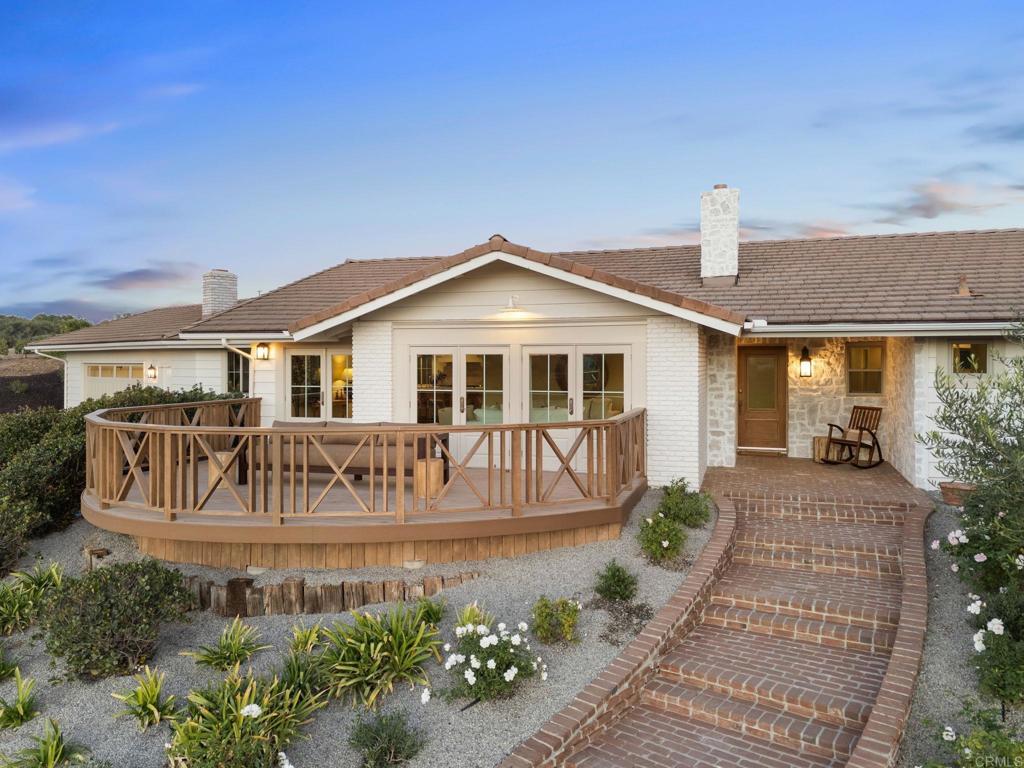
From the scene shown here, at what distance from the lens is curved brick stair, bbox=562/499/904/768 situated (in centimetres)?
447

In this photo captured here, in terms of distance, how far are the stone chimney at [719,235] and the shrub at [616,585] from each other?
6.91 m

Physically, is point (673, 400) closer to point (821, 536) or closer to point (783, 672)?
point (821, 536)

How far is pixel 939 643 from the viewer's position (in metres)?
5.14

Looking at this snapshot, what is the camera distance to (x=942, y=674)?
4.76m

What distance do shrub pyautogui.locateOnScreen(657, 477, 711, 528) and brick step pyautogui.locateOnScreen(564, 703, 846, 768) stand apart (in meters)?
2.84

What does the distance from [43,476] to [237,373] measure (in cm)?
568

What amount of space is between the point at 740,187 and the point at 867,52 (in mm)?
3429

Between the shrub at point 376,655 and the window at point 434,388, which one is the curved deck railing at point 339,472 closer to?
the shrub at point 376,655

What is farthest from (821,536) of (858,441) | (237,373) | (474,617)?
(237,373)

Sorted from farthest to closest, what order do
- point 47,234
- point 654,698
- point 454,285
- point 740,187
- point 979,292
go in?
1. point 47,234
2. point 740,187
3. point 454,285
4. point 979,292
5. point 654,698

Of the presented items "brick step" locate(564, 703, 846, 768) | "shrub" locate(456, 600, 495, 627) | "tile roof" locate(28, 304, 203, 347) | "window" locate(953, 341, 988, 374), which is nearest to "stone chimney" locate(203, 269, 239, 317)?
"tile roof" locate(28, 304, 203, 347)

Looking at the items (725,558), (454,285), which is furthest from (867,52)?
(725,558)

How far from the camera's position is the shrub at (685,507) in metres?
7.45

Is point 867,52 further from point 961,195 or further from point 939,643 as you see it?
point 939,643
